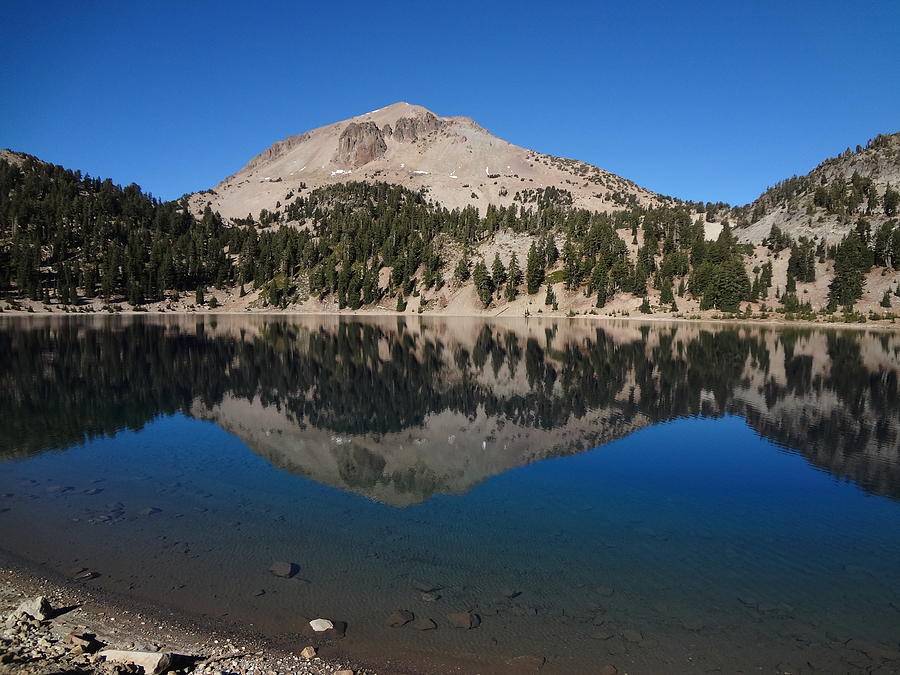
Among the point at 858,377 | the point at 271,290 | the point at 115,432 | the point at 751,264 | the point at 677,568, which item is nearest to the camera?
the point at 677,568

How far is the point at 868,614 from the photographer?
10.5 meters

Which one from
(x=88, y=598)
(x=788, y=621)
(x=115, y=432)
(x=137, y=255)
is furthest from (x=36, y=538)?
(x=137, y=255)

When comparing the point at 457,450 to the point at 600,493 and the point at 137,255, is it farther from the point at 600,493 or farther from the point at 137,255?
the point at 137,255

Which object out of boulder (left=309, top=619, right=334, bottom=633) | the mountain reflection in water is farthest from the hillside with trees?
boulder (left=309, top=619, right=334, bottom=633)

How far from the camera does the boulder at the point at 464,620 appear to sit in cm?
981

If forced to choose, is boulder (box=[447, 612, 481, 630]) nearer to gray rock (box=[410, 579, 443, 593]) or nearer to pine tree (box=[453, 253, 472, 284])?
gray rock (box=[410, 579, 443, 593])

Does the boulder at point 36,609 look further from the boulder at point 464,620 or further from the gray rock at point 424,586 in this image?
the boulder at point 464,620

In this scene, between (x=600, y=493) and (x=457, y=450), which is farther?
(x=457, y=450)

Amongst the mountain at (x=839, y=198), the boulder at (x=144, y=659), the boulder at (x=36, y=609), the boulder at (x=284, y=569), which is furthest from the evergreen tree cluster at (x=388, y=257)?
the boulder at (x=144, y=659)

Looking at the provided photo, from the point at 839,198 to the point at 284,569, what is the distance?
167m

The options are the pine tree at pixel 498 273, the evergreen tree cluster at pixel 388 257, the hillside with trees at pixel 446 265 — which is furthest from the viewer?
the pine tree at pixel 498 273

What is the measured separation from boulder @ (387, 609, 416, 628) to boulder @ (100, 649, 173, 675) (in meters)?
3.55

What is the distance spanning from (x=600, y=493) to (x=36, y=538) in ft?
49.2

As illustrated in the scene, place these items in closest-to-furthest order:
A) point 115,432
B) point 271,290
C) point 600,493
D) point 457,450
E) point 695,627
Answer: point 695,627 → point 600,493 → point 457,450 → point 115,432 → point 271,290
